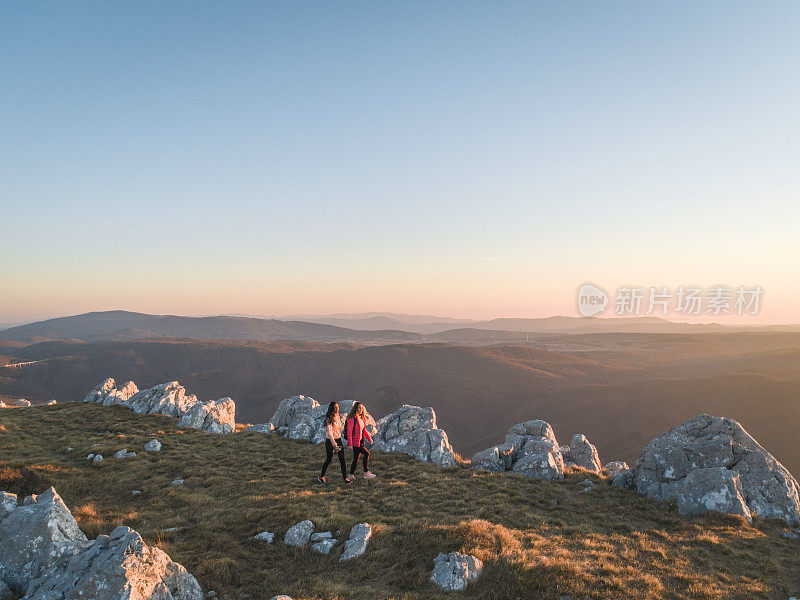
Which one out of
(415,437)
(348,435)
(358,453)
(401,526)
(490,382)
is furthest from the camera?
(490,382)

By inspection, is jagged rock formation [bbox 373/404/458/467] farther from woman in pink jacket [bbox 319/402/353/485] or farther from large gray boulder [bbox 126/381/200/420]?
large gray boulder [bbox 126/381/200/420]

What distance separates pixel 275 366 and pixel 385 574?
147845 millimetres

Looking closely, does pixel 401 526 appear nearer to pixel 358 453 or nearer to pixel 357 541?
pixel 357 541

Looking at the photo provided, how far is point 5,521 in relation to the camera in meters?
8.30

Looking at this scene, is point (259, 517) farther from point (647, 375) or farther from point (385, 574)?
point (647, 375)

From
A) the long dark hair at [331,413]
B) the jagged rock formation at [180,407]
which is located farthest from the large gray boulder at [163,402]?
the long dark hair at [331,413]

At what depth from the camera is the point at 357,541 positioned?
32.7 feet

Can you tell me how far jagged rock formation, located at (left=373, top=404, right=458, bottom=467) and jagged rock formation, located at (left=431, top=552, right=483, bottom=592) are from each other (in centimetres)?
1354

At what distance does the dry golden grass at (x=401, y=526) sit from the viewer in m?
8.48

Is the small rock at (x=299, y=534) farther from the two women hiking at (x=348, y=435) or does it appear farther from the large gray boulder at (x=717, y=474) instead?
the large gray boulder at (x=717, y=474)

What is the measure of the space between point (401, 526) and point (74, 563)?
777 centimetres

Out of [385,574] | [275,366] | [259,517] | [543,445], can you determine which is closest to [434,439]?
[543,445]

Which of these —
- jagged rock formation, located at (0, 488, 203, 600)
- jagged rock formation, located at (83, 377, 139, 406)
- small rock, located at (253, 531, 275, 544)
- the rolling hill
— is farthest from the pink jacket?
the rolling hill

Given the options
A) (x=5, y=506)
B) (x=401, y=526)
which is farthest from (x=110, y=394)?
(x=401, y=526)
